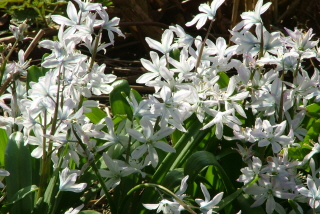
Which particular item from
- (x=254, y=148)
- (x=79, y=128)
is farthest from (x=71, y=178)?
(x=254, y=148)

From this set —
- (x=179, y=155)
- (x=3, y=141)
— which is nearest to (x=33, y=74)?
(x=3, y=141)

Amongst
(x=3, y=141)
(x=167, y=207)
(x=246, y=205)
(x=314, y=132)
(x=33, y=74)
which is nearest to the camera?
(x=167, y=207)

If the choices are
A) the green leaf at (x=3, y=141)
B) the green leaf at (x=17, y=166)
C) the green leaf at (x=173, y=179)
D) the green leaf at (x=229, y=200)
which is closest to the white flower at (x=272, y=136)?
the green leaf at (x=229, y=200)

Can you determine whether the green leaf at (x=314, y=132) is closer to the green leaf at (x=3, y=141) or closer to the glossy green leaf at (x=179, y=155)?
the glossy green leaf at (x=179, y=155)

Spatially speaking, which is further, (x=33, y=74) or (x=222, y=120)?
(x=33, y=74)

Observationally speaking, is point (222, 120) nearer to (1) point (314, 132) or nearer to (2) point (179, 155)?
(2) point (179, 155)

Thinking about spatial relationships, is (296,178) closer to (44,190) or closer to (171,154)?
(171,154)

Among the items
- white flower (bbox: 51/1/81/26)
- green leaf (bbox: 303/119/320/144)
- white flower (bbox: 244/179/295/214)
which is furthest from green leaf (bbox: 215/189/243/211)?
white flower (bbox: 51/1/81/26)

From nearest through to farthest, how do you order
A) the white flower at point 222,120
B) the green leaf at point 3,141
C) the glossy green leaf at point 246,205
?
the white flower at point 222,120, the glossy green leaf at point 246,205, the green leaf at point 3,141
